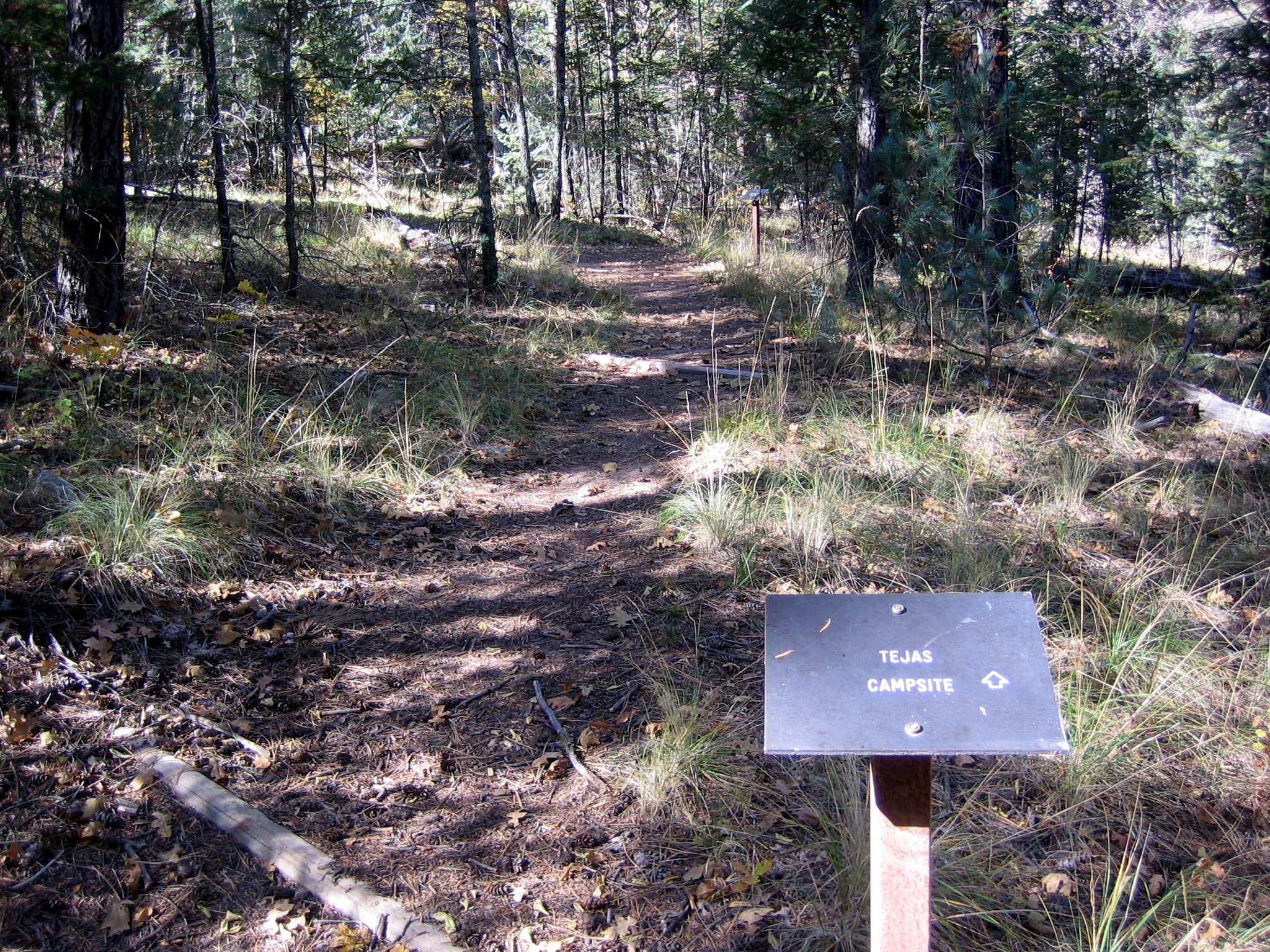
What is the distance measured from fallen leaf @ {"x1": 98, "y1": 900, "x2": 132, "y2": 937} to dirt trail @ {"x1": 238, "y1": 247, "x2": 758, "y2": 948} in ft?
1.65

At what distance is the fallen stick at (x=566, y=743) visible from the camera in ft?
10.2

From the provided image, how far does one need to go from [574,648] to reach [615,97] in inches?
786

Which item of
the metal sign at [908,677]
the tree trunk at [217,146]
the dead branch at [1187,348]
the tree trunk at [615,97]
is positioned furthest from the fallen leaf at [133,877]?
the tree trunk at [615,97]

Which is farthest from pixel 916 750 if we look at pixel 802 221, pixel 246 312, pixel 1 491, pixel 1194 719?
pixel 802 221

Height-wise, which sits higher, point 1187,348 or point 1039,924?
point 1187,348

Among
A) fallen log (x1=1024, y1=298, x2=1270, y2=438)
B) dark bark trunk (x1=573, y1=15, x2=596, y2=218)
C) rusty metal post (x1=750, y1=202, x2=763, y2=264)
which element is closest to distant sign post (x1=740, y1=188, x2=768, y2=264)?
rusty metal post (x1=750, y1=202, x2=763, y2=264)

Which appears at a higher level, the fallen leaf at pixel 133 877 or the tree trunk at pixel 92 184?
the tree trunk at pixel 92 184

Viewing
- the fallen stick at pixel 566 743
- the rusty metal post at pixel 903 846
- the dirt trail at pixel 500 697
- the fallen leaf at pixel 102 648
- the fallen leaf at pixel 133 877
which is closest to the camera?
the rusty metal post at pixel 903 846

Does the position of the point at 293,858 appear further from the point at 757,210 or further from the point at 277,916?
the point at 757,210

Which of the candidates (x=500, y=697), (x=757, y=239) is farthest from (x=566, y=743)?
(x=757, y=239)

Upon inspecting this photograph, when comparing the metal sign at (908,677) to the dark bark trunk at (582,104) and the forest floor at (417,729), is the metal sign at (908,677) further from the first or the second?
the dark bark trunk at (582,104)

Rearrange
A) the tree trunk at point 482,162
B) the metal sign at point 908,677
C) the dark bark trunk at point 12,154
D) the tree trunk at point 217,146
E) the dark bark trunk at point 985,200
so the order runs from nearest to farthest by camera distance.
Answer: the metal sign at point 908,677, the dark bark trunk at point 12,154, the dark bark trunk at point 985,200, the tree trunk at point 217,146, the tree trunk at point 482,162

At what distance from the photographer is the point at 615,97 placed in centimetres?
2120

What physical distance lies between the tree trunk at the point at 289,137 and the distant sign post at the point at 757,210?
19.7ft
